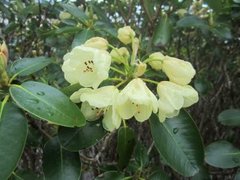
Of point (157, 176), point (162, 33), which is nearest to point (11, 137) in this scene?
point (157, 176)

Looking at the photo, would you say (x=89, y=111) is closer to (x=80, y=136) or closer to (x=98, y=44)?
(x=80, y=136)

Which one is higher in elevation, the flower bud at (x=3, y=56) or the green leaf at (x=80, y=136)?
the flower bud at (x=3, y=56)

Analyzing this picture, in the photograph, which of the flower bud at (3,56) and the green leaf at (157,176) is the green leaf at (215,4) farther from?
the flower bud at (3,56)

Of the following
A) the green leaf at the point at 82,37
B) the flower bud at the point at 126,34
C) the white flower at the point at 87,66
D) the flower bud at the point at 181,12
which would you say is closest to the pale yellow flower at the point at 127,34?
the flower bud at the point at 126,34

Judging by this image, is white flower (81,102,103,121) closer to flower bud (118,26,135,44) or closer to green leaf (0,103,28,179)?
green leaf (0,103,28,179)

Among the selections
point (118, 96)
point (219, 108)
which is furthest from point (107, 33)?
point (219, 108)

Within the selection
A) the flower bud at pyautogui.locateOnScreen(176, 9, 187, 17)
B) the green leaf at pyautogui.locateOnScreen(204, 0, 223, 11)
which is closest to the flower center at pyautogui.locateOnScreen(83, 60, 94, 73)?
the green leaf at pyautogui.locateOnScreen(204, 0, 223, 11)
